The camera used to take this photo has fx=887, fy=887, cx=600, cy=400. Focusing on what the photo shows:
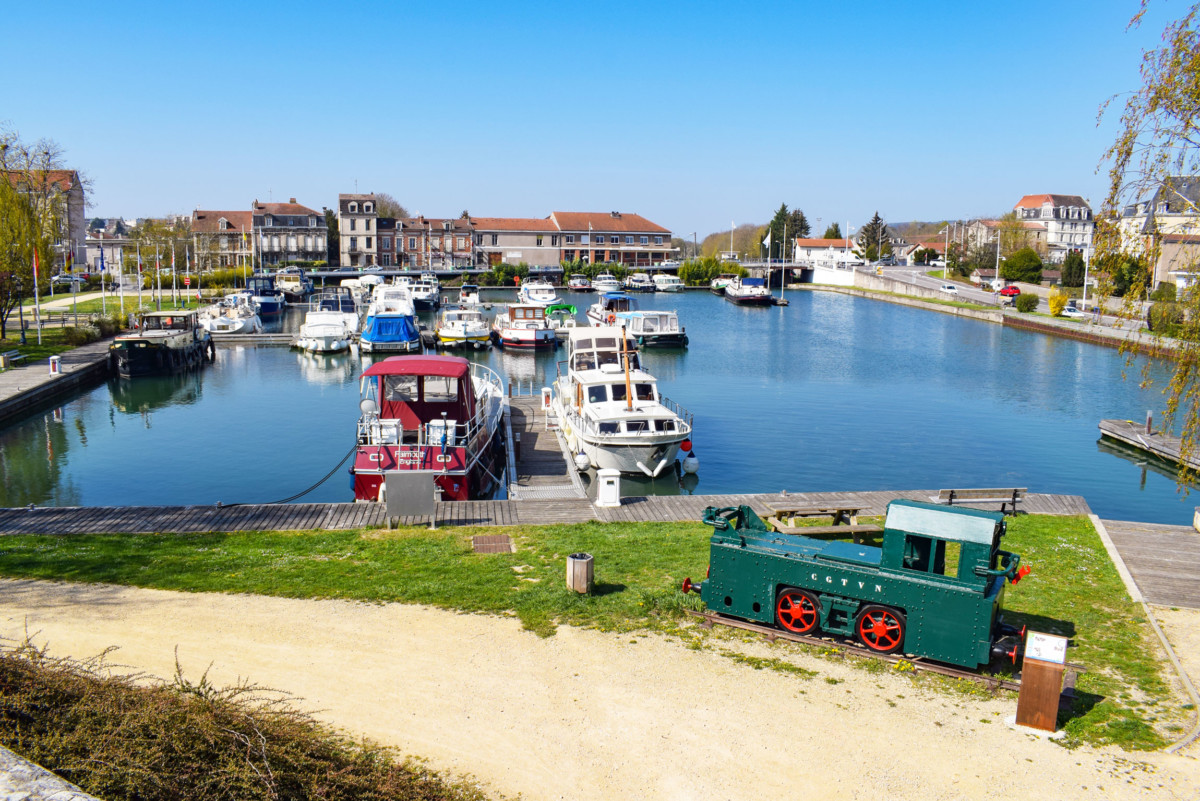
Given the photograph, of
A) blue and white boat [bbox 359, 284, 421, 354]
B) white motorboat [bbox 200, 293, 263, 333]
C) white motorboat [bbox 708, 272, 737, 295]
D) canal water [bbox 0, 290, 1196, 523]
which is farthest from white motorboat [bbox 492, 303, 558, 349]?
white motorboat [bbox 708, 272, 737, 295]

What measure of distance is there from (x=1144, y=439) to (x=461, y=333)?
138 ft

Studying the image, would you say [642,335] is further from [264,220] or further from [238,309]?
[264,220]

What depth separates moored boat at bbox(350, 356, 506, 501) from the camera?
21.4 meters

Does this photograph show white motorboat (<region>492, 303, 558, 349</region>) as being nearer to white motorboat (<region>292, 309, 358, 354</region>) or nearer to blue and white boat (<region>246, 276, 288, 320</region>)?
white motorboat (<region>292, 309, 358, 354</region>)

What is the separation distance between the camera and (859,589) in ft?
35.7

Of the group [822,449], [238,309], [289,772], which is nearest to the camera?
[289,772]

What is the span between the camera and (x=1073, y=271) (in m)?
85.2

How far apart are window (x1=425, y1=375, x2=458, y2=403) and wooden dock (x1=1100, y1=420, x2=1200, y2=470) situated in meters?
21.7

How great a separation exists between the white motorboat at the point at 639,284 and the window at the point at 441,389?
302 ft

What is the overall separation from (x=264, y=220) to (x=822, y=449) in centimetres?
10440

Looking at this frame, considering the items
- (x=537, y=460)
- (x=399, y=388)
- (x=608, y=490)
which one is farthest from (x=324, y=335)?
(x=608, y=490)

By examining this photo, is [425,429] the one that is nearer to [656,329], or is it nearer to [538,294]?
[656,329]

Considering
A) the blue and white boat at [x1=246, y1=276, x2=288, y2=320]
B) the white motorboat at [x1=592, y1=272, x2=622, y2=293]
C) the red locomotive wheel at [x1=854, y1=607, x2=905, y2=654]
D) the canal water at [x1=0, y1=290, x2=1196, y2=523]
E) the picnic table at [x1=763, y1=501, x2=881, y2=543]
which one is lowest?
the canal water at [x1=0, y1=290, x2=1196, y2=523]

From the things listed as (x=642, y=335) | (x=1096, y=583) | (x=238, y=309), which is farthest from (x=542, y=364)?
(x=1096, y=583)
